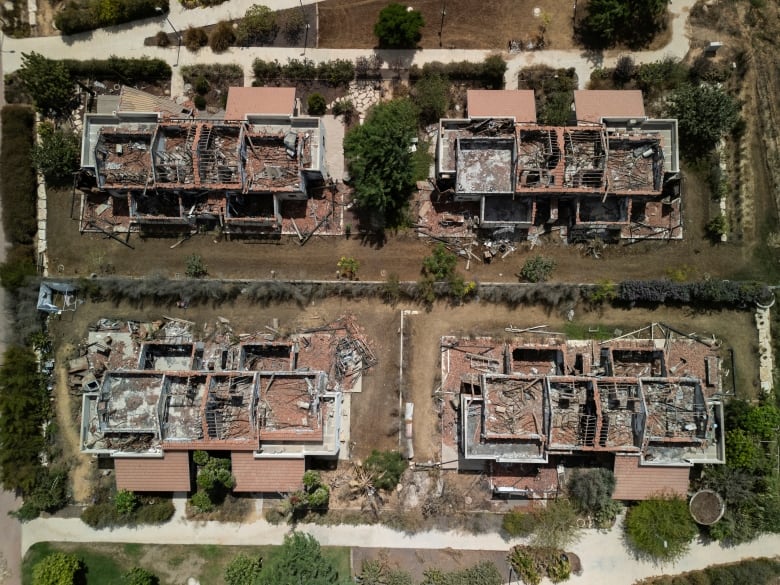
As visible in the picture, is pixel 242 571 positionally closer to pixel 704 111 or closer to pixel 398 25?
pixel 398 25

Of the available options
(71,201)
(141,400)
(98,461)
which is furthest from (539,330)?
(71,201)

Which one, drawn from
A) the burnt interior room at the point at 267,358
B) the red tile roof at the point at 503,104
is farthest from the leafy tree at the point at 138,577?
the red tile roof at the point at 503,104

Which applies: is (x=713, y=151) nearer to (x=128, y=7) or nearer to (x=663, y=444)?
(x=663, y=444)

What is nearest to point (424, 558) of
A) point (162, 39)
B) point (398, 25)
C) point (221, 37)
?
point (398, 25)

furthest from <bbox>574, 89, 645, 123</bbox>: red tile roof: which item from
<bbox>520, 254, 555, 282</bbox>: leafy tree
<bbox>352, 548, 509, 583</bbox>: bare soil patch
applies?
<bbox>352, 548, 509, 583</bbox>: bare soil patch

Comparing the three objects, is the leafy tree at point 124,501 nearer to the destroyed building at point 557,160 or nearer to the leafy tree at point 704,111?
the destroyed building at point 557,160
